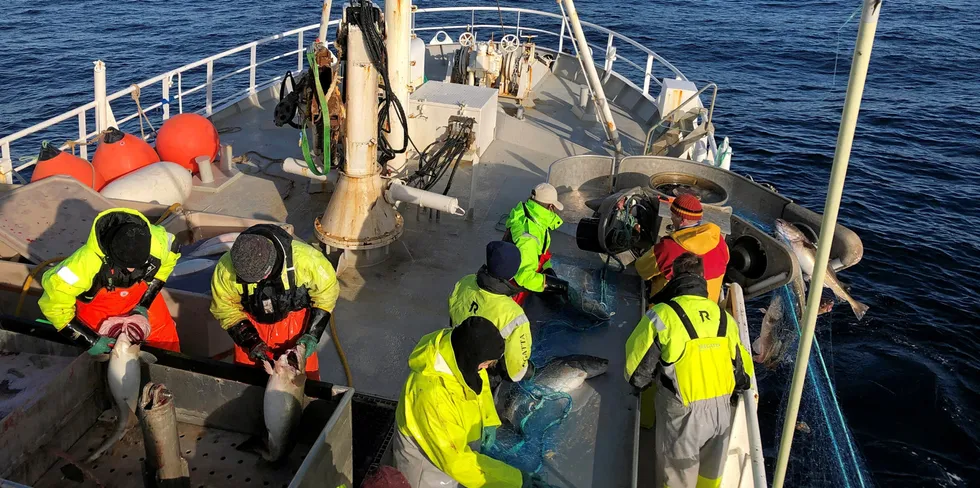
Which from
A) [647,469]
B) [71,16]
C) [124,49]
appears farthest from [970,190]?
[71,16]

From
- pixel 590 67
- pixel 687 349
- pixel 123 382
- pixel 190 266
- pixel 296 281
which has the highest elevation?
pixel 590 67

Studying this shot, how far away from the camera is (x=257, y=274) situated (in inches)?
161

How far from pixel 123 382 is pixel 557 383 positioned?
286 cm

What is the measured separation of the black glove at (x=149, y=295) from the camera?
4.60 meters

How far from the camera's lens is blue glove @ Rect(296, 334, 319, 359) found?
171 inches

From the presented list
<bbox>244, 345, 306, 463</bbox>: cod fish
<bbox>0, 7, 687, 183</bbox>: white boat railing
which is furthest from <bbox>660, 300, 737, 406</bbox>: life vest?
<bbox>0, 7, 687, 183</bbox>: white boat railing

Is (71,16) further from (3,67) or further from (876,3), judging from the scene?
(876,3)

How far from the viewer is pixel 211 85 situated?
9930 millimetres

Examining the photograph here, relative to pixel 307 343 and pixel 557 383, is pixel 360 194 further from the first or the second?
pixel 557 383

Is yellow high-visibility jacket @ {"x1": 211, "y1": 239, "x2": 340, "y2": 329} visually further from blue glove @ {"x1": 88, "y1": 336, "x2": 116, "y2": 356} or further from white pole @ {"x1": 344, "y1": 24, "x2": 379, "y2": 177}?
white pole @ {"x1": 344, "y1": 24, "x2": 379, "y2": 177}

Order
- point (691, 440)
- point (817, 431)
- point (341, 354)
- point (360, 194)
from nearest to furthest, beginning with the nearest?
point (691, 440)
point (341, 354)
point (360, 194)
point (817, 431)

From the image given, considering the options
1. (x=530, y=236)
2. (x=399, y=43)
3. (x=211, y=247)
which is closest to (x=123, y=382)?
(x=211, y=247)

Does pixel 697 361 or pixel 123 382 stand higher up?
pixel 697 361

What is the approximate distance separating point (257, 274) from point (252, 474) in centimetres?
116
